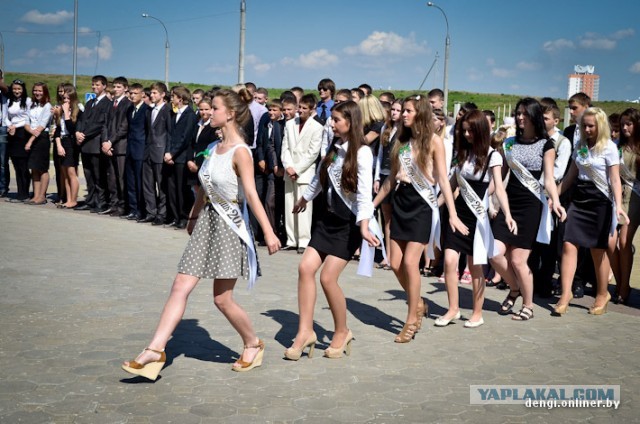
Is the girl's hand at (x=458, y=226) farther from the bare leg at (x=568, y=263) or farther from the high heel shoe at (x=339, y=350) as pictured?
the bare leg at (x=568, y=263)

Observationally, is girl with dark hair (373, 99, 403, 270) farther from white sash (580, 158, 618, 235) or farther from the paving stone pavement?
white sash (580, 158, 618, 235)

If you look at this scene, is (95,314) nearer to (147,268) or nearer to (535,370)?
(147,268)

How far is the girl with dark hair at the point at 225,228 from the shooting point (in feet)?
18.9

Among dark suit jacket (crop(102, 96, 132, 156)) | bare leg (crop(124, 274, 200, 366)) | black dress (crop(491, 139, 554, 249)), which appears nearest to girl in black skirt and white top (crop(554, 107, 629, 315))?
black dress (crop(491, 139, 554, 249))

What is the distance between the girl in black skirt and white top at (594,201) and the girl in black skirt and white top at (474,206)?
108cm

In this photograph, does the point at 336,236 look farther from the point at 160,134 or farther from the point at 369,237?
the point at 160,134

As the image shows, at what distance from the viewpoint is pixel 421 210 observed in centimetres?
718

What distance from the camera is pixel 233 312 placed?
5.95 metres

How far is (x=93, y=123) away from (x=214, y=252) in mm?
10294

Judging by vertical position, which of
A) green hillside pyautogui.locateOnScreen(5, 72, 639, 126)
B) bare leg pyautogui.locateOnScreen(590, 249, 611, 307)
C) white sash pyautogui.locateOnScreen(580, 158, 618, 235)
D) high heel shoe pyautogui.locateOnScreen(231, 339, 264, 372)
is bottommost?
high heel shoe pyautogui.locateOnScreen(231, 339, 264, 372)

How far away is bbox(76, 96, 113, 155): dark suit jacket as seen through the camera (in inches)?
603

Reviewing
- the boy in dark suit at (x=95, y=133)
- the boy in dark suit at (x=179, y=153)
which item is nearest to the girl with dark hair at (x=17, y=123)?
the boy in dark suit at (x=95, y=133)

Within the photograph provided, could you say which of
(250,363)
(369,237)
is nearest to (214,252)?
(250,363)

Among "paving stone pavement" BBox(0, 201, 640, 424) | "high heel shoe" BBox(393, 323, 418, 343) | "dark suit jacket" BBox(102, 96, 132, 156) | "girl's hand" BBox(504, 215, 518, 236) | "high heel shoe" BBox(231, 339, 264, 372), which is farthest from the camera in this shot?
"dark suit jacket" BBox(102, 96, 132, 156)
